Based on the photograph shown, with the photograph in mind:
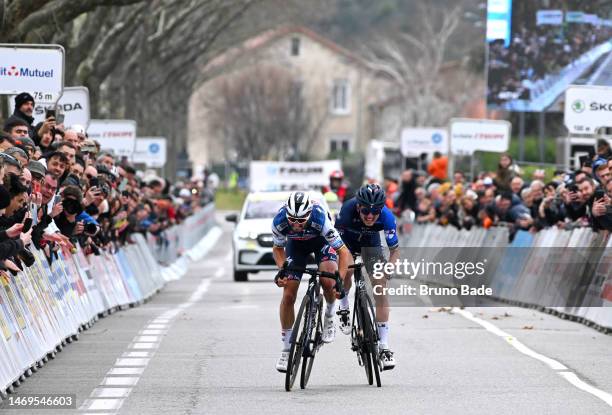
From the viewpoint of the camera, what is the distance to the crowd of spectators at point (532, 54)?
130 ft

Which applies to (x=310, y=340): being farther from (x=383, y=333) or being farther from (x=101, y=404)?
(x=101, y=404)

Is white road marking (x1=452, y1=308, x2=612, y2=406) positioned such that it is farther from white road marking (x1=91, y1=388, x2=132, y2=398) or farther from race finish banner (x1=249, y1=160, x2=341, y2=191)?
race finish banner (x1=249, y1=160, x2=341, y2=191)

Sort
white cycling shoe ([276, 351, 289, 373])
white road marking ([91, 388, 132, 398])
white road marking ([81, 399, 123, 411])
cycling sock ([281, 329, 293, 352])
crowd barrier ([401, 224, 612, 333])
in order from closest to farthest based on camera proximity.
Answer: white road marking ([81, 399, 123, 411]) → white road marking ([91, 388, 132, 398]) → white cycling shoe ([276, 351, 289, 373]) → cycling sock ([281, 329, 293, 352]) → crowd barrier ([401, 224, 612, 333])

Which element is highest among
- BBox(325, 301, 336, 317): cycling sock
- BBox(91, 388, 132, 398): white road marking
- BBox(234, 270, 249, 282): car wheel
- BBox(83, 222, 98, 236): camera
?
BBox(83, 222, 98, 236): camera

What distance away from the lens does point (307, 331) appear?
14.1 meters

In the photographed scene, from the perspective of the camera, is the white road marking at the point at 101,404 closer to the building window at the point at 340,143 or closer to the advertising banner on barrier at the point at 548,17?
the advertising banner on barrier at the point at 548,17

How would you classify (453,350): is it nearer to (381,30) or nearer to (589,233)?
(589,233)

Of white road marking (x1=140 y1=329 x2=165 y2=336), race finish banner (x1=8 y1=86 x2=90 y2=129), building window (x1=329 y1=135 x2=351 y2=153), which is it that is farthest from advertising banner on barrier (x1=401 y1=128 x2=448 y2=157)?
building window (x1=329 y1=135 x2=351 y2=153)

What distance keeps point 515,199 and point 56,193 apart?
10.7m

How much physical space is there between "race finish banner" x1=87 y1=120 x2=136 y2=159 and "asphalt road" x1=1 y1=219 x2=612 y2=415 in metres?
11.4

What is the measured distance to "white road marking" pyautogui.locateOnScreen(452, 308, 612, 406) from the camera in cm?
1327

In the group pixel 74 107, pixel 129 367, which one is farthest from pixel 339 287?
pixel 74 107

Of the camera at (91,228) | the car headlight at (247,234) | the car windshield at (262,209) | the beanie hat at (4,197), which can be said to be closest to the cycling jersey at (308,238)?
the beanie hat at (4,197)

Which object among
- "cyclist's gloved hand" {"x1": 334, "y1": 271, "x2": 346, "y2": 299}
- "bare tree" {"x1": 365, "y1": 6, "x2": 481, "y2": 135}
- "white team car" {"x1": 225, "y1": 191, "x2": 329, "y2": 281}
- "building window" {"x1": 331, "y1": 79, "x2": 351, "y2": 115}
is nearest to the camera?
"cyclist's gloved hand" {"x1": 334, "y1": 271, "x2": 346, "y2": 299}
